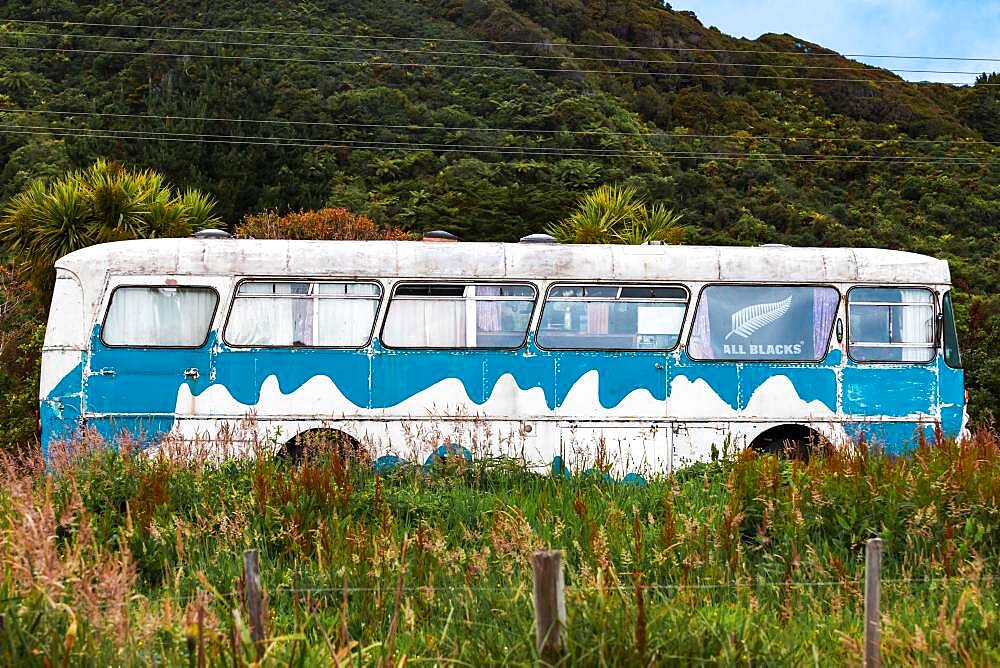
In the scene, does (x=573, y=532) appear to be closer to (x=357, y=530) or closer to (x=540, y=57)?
(x=357, y=530)

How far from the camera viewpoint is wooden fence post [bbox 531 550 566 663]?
3.58 metres

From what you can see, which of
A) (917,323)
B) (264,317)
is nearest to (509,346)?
(264,317)

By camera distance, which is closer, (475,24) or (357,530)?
(357,530)

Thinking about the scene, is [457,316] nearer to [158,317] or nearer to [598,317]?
[598,317]

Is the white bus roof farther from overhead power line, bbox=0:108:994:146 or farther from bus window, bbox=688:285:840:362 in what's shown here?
overhead power line, bbox=0:108:994:146

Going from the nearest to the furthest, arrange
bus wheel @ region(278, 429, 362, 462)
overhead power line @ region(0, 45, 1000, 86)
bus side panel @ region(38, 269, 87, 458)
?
bus wheel @ region(278, 429, 362, 462), bus side panel @ region(38, 269, 87, 458), overhead power line @ region(0, 45, 1000, 86)

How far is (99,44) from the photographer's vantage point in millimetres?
47188

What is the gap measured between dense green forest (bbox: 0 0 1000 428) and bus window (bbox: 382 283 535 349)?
2189 cm

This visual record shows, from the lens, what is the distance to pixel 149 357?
9945 mm

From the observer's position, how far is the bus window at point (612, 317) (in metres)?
10.4

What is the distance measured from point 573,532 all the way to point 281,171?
33596 millimetres

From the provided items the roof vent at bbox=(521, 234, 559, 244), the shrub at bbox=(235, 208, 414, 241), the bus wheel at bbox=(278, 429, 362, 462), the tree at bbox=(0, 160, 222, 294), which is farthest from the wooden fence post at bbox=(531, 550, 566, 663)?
the shrub at bbox=(235, 208, 414, 241)

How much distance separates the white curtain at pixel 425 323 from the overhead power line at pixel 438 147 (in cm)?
3066

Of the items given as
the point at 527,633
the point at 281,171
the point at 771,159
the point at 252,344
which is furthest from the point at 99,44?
the point at 527,633
